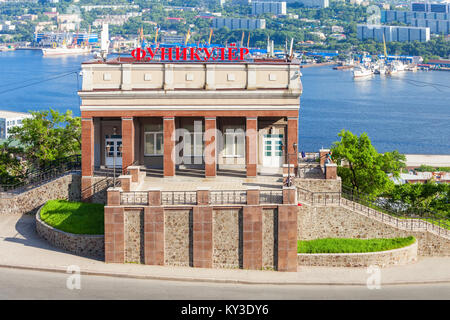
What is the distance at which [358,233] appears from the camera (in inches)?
1678

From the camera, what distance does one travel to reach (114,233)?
40.0 meters

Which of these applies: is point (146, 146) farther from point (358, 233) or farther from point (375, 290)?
point (375, 290)

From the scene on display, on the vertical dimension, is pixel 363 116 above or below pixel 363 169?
below

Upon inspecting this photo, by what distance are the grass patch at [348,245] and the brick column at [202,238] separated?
186 inches

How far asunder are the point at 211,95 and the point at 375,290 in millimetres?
15398

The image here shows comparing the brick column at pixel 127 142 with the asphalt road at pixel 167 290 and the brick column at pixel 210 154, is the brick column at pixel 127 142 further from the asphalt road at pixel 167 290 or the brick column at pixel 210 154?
the asphalt road at pixel 167 290

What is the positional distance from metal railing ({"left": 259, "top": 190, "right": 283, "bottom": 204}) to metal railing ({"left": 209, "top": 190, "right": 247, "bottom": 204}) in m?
0.87

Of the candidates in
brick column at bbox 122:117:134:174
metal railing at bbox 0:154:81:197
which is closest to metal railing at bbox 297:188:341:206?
brick column at bbox 122:117:134:174

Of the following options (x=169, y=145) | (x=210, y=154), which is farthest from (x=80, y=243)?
(x=210, y=154)

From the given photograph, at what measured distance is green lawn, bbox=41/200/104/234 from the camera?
138 feet

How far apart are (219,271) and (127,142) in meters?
11.4

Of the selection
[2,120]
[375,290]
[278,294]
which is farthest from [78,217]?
[2,120]

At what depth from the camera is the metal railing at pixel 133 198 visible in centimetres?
4066

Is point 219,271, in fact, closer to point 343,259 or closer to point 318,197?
point 343,259
